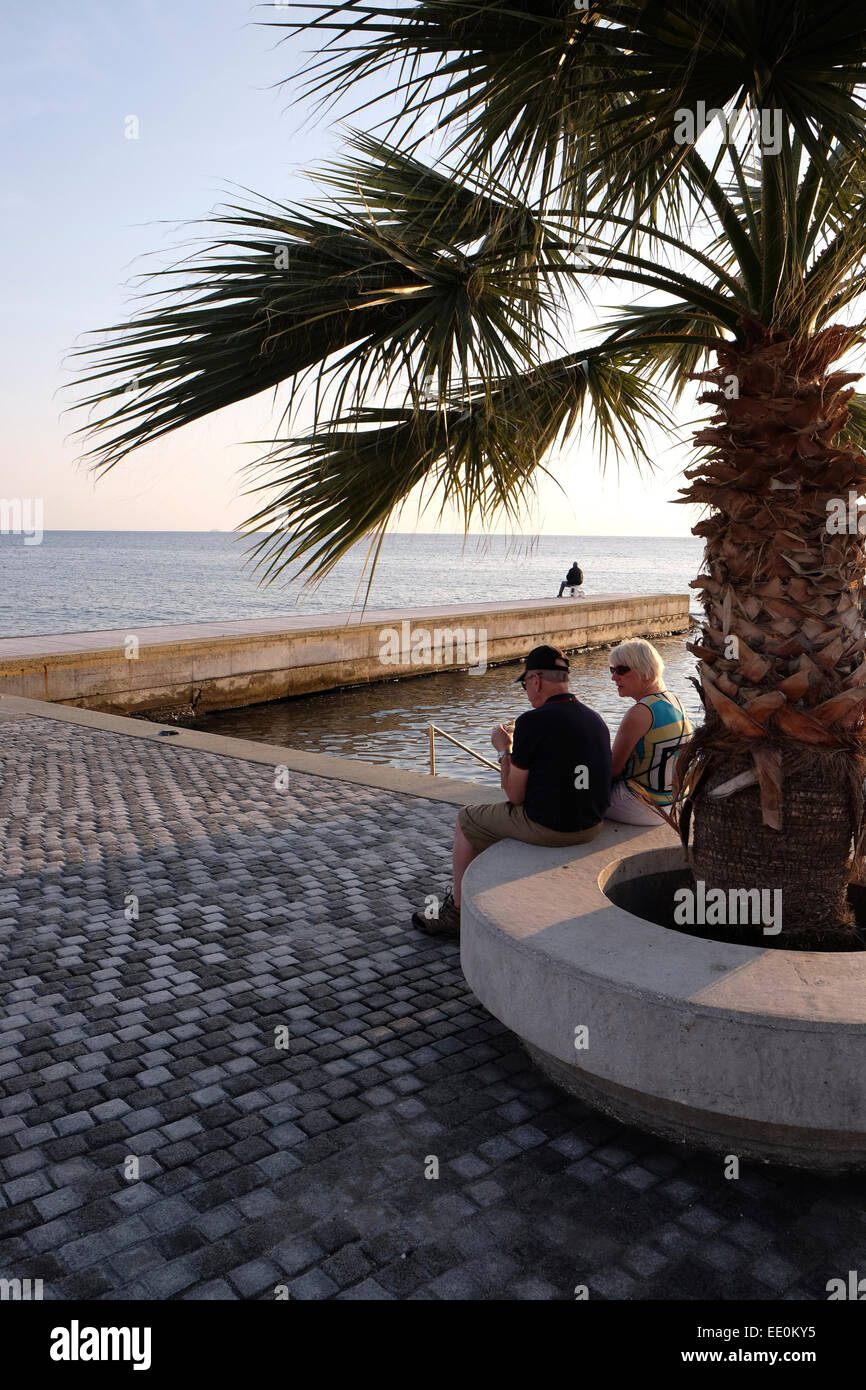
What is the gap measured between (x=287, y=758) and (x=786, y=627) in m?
6.28

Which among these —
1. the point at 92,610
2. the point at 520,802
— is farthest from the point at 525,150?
the point at 92,610

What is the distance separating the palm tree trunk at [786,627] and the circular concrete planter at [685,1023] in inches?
20.1

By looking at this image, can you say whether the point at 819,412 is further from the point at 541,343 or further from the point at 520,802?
the point at 520,802

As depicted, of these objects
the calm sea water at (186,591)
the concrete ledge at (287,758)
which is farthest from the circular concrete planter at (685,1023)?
the calm sea water at (186,591)

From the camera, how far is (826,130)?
132 inches

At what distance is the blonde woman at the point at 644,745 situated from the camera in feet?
15.6

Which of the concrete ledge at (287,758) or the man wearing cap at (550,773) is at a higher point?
the man wearing cap at (550,773)

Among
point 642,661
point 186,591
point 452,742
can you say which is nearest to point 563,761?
point 642,661

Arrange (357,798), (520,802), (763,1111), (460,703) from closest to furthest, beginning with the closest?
(763,1111), (520,802), (357,798), (460,703)
